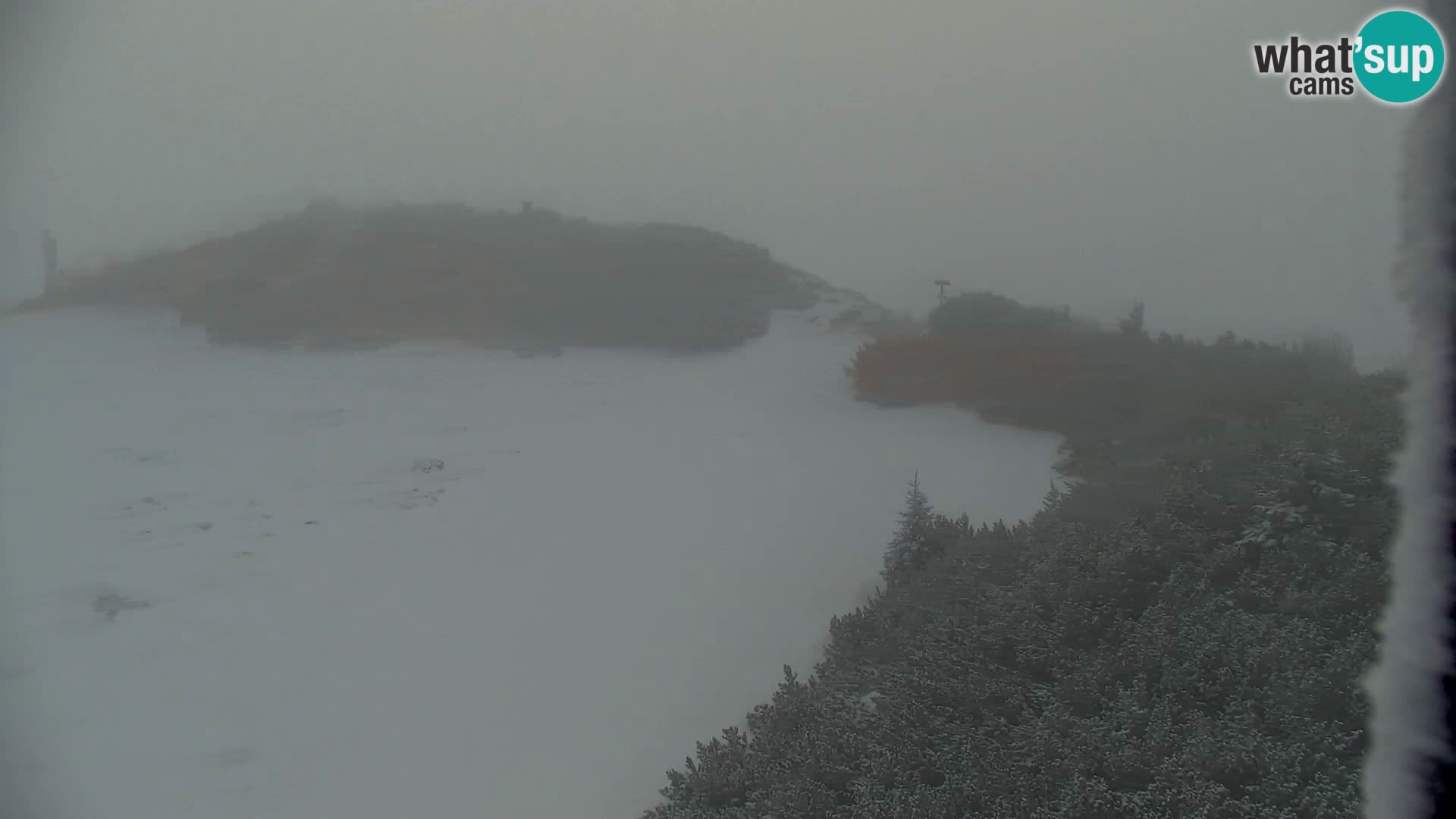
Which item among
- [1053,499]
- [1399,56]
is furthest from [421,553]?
[1399,56]

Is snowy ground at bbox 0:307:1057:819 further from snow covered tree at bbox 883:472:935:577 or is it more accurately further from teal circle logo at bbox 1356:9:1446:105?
teal circle logo at bbox 1356:9:1446:105

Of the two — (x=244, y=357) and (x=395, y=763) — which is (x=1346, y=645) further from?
(x=244, y=357)

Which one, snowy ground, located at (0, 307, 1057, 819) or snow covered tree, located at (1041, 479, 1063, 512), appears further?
snow covered tree, located at (1041, 479, 1063, 512)

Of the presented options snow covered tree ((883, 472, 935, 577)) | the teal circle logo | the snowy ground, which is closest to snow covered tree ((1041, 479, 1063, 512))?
the snowy ground

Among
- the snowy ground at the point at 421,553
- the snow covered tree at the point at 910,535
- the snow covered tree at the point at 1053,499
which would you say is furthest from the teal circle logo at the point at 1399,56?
the snow covered tree at the point at 910,535

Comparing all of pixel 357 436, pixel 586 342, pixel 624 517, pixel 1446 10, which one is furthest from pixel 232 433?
pixel 1446 10
